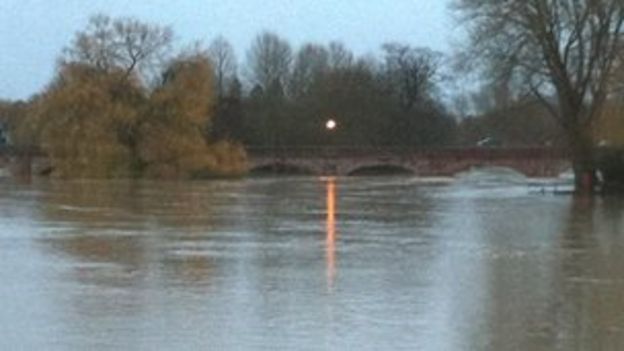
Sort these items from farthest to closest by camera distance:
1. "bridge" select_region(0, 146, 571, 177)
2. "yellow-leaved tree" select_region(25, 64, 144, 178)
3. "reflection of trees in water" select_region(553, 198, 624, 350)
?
1. "bridge" select_region(0, 146, 571, 177)
2. "yellow-leaved tree" select_region(25, 64, 144, 178)
3. "reflection of trees in water" select_region(553, 198, 624, 350)

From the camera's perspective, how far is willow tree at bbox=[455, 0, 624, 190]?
154 feet

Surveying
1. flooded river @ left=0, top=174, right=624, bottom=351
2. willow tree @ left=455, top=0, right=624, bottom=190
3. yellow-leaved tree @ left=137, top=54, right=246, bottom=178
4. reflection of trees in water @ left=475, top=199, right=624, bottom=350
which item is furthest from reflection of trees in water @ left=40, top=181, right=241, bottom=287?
yellow-leaved tree @ left=137, top=54, right=246, bottom=178

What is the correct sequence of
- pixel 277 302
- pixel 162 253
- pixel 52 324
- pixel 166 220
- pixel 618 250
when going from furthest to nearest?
pixel 166 220 → pixel 618 250 → pixel 162 253 → pixel 277 302 → pixel 52 324

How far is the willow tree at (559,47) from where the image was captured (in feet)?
154

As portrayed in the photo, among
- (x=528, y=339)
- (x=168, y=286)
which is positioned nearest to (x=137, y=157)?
(x=168, y=286)

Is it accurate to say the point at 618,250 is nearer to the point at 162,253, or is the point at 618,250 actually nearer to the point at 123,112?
the point at 162,253

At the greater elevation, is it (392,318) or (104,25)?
(104,25)

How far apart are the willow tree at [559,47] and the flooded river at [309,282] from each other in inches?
613

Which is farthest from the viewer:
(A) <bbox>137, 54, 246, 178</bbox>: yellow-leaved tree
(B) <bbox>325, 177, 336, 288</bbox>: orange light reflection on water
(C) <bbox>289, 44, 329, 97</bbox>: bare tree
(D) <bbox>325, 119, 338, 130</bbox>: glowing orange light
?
(C) <bbox>289, 44, 329, 97</bbox>: bare tree

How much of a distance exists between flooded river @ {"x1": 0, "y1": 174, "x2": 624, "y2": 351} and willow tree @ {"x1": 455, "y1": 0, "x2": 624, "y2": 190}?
15571mm

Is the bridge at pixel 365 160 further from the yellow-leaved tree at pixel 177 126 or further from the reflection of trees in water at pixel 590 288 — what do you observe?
the reflection of trees in water at pixel 590 288

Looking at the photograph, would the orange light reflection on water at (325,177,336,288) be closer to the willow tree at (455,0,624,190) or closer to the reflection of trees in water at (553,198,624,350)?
the reflection of trees in water at (553,198,624,350)

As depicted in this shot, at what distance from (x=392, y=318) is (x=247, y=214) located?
72.0 feet

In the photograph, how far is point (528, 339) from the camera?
11.0 metres
